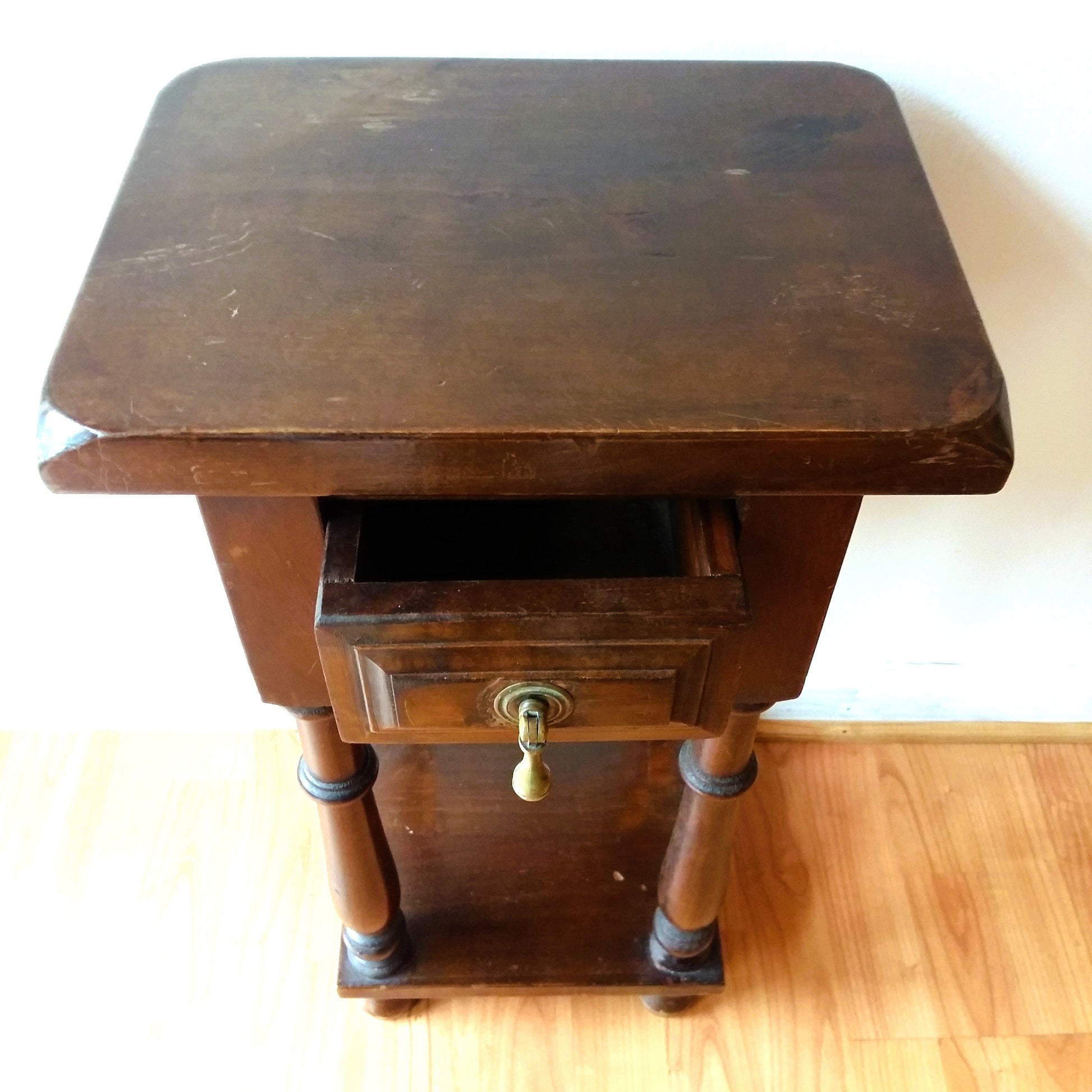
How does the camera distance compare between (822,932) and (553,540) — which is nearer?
(553,540)

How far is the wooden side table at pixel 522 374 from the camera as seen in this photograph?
0.47 m

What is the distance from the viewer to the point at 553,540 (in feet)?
2.41

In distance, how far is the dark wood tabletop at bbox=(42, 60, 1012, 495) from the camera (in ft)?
1.54

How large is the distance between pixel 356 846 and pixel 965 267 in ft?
2.07

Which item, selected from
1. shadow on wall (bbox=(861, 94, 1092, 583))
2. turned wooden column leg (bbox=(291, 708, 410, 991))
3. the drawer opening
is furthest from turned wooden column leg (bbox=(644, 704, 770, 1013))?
shadow on wall (bbox=(861, 94, 1092, 583))

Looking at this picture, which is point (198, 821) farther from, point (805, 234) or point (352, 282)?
point (805, 234)

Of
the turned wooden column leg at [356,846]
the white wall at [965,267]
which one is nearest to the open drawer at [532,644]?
the turned wooden column leg at [356,846]

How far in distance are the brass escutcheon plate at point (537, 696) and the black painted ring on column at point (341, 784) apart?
20 cm

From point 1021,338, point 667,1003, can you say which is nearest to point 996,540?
point 1021,338

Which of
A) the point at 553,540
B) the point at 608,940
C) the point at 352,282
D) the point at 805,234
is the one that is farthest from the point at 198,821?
the point at 805,234

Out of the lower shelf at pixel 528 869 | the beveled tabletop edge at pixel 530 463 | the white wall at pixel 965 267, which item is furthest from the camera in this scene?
the lower shelf at pixel 528 869

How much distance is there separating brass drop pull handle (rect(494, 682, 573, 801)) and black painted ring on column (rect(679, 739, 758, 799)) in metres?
0.21

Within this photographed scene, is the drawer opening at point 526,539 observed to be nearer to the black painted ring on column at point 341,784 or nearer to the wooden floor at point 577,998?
the black painted ring on column at point 341,784

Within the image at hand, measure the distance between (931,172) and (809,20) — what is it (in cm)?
Result: 14
